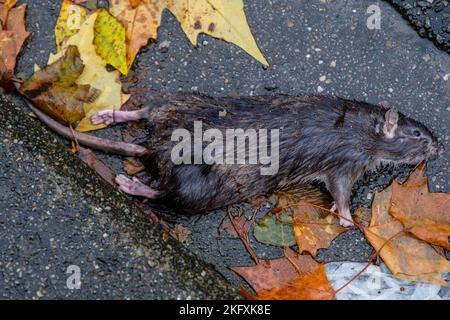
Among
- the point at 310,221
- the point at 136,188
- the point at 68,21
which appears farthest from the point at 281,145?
the point at 68,21

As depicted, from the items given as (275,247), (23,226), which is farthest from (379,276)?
(23,226)

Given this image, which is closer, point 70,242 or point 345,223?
point 70,242

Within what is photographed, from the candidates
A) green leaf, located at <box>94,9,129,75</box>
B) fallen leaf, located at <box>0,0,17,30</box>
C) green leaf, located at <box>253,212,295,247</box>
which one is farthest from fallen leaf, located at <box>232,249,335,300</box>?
fallen leaf, located at <box>0,0,17,30</box>

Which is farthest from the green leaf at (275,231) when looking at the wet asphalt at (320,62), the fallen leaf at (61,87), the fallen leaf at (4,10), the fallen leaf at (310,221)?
the fallen leaf at (4,10)

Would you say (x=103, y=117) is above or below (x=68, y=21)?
below

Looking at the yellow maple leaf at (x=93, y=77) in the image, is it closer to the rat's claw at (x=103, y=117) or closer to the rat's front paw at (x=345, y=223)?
the rat's claw at (x=103, y=117)

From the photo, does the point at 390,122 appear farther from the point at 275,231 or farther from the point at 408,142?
the point at 275,231

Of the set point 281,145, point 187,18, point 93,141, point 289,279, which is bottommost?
point 289,279
